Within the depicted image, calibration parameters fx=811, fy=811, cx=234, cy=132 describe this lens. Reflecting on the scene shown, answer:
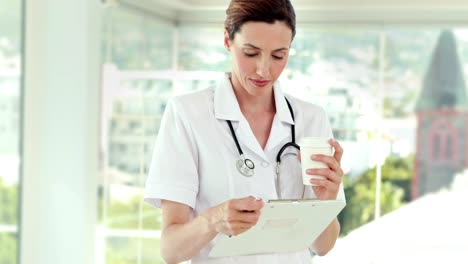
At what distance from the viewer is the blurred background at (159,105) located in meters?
3.97

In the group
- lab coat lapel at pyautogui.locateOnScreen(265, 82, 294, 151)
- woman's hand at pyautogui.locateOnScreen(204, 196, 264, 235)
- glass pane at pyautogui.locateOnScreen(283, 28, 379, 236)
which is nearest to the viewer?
woman's hand at pyautogui.locateOnScreen(204, 196, 264, 235)

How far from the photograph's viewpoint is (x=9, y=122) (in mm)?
3828

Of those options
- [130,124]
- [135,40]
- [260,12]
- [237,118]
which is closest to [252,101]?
[237,118]

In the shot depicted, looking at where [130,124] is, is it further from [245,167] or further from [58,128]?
[245,167]

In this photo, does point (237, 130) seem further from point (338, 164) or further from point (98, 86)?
point (98, 86)

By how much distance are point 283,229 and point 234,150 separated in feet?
0.61

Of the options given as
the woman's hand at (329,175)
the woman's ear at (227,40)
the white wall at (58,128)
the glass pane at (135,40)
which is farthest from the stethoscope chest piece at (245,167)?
the glass pane at (135,40)

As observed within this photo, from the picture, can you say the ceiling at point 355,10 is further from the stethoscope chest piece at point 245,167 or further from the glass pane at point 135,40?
the stethoscope chest piece at point 245,167

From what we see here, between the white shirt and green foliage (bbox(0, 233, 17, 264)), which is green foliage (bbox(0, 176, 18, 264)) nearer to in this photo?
green foliage (bbox(0, 233, 17, 264))

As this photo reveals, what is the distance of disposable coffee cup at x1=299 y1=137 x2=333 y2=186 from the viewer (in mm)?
1458

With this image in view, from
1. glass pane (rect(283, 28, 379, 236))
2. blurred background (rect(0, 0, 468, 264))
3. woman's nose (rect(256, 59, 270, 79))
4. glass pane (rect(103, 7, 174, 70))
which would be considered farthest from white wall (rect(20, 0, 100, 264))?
woman's nose (rect(256, 59, 270, 79))

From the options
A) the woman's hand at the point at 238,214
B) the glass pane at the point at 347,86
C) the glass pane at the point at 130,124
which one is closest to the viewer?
the woman's hand at the point at 238,214

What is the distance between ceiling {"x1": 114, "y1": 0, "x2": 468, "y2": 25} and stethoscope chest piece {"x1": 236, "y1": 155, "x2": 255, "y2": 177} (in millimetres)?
3269

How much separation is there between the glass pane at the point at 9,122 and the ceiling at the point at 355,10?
1.03 m
